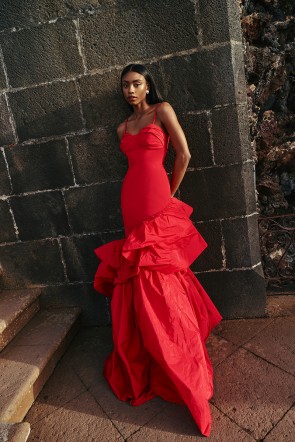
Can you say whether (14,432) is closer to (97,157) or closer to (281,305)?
(97,157)

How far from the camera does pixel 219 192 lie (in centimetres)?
281

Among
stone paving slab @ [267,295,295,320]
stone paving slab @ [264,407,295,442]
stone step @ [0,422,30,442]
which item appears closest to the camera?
stone step @ [0,422,30,442]

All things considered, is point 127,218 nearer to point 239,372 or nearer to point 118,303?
point 118,303

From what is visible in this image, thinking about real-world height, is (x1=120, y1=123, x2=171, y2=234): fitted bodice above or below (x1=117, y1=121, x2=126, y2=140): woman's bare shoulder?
below

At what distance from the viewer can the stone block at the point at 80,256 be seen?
304 cm

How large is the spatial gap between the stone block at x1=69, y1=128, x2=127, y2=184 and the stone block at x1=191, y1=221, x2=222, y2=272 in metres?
0.91

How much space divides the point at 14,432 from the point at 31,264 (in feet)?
5.34

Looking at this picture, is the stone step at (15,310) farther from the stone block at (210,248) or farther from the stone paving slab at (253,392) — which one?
the stone paving slab at (253,392)

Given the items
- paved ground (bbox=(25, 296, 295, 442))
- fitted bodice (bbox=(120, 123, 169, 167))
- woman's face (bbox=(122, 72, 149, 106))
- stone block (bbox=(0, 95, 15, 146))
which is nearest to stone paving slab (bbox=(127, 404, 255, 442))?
paved ground (bbox=(25, 296, 295, 442))

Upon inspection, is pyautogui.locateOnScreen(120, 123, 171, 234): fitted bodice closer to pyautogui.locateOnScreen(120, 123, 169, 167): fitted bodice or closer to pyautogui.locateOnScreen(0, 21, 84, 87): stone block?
pyautogui.locateOnScreen(120, 123, 169, 167): fitted bodice

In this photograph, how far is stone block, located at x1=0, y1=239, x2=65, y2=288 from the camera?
10.2 ft

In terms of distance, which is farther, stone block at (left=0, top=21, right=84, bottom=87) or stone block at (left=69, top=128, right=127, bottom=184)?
stone block at (left=69, top=128, right=127, bottom=184)

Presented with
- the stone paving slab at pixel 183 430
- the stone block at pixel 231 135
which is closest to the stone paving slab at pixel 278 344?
the stone paving slab at pixel 183 430

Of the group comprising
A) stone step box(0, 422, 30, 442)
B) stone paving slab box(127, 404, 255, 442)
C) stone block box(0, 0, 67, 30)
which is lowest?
stone paving slab box(127, 404, 255, 442)
